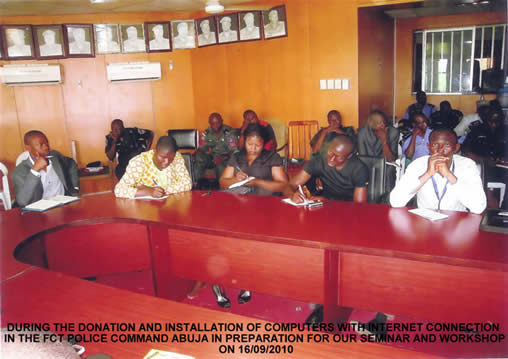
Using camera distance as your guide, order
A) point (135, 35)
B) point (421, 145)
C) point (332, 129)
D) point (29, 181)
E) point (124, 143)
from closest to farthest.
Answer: point (29, 181) < point (421, 145) < point (332, 129) < point (124, 143) < point (135, 35)

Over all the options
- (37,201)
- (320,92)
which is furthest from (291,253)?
(320,92)

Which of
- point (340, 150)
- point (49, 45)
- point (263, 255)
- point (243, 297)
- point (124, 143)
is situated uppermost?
point (49, 45)

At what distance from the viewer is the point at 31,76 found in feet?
21.8

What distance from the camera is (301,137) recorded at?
6.73 m

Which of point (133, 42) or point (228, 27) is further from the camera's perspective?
point (133, 42)

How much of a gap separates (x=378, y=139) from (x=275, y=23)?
2.48m

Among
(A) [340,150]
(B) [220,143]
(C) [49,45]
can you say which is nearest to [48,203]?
(A) [340,150]

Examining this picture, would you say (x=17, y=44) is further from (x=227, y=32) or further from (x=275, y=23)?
(x=275, y=23)

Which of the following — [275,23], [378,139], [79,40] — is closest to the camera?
[378,139]

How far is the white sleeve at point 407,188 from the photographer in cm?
290

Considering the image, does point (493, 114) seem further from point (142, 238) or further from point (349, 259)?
point (142, 238)

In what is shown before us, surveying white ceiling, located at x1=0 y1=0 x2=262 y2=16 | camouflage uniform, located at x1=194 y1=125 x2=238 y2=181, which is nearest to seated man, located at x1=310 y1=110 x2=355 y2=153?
camouflage uniform, located at x1=194 y1=125 x2=238 y2=181

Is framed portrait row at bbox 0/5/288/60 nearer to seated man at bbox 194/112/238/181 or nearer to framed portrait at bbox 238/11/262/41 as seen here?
framed portrait at bbox 238/11/262/41

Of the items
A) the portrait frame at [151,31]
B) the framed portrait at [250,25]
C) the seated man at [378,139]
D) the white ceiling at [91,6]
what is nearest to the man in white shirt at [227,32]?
the framed portrait at [250,25]
